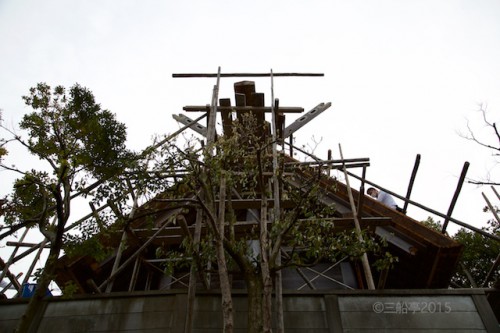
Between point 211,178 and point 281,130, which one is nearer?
point 211,178

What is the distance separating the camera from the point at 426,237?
259 inches

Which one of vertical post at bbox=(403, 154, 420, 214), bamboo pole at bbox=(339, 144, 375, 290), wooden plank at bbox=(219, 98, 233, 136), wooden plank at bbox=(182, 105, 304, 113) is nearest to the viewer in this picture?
bamboo pole at bbox=(339, 144, 375, 290)

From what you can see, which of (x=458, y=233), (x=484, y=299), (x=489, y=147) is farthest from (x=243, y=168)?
(x=458, y=233)

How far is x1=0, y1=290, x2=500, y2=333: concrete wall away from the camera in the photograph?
527 cm

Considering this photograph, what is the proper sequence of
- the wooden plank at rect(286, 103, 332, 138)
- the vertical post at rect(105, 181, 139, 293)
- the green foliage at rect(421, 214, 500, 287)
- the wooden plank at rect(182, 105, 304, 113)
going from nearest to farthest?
1. the vertical post at rect(105, 181, 139, 293)
2. the wooden plank at rect(182, 105, 304, 113)
3. the wooden plank at rect(286, 103, 332, 138)
4. the green foliage at rect(421, 214, 500, 287)

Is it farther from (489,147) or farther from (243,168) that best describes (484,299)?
(489,147)

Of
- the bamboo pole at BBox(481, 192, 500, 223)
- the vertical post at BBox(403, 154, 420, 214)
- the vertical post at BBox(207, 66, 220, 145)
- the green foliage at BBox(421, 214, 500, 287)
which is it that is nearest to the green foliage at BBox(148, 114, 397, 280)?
the vertical post at BBox(207, 66, 220, 145)

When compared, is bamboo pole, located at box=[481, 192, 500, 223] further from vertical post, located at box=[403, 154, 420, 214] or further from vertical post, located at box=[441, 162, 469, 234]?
vertical post, located at box=[441, 162, 469, 234]

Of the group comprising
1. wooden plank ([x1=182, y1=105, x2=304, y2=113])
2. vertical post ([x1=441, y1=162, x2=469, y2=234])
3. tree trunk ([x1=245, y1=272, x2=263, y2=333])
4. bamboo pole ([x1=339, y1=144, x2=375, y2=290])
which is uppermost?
wooden plank ([x1=182, y1=105, x2=304, y2=113])

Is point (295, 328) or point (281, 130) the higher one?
point (281, 130)

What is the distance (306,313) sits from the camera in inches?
214

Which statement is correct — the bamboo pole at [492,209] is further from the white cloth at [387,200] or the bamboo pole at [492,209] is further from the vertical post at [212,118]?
the vertical post at [212,118]

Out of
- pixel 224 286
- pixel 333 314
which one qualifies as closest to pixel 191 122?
pixel 224 286

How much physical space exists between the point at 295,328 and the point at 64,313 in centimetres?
360
